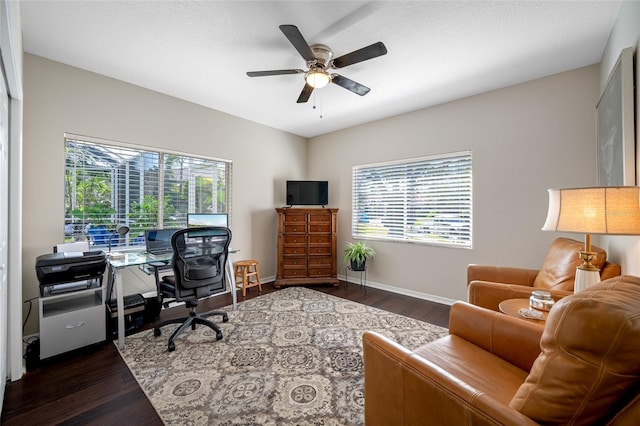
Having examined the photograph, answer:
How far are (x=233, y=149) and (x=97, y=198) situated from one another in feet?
5.90

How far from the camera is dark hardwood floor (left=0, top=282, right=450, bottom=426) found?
1.58 metres

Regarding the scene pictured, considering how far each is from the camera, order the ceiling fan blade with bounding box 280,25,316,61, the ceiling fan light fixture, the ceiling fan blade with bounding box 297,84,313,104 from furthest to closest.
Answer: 1. the ceiling fan blade with bounding box 297,84,313,104
2. the ceiling fan light fixture
3. the ceiling fan blade with bounding box 280,25,316,61

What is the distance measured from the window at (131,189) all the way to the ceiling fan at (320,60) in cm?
191

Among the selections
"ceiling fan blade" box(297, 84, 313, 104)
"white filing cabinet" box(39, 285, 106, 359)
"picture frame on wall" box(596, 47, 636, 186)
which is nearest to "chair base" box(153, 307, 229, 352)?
"white filing cabinet" box(39, 285, 106, 359)

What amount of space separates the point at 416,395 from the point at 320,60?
2.41 metres

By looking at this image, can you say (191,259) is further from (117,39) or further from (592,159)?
(592,159)

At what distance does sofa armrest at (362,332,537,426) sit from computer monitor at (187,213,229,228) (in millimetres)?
2806

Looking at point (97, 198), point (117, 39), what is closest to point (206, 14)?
point (117, 39)

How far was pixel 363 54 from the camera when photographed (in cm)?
197

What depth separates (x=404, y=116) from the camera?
12.7ft

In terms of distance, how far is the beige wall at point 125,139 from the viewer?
2469mm

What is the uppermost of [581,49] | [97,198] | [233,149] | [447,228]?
[581,49]

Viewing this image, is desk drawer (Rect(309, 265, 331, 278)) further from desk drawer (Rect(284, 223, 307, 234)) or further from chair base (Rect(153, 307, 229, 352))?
chair base (Rect(153, 307, 229, 352))

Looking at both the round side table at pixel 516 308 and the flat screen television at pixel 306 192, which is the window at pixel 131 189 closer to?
the flat screen television at pixel 306 192
